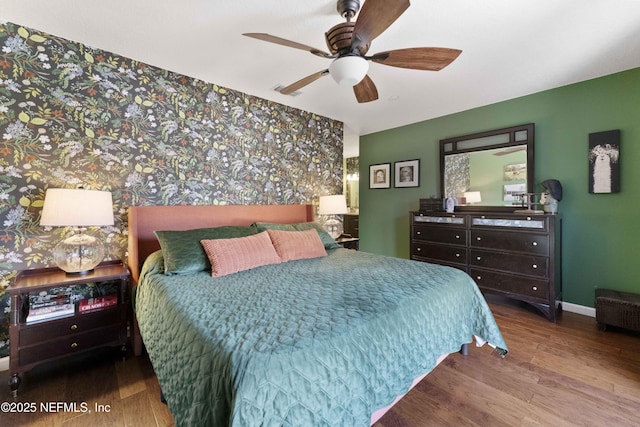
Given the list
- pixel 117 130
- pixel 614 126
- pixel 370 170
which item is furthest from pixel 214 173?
pixel 614 126

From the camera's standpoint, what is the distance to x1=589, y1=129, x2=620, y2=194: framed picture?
2.71m

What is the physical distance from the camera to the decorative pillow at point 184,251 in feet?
6.60

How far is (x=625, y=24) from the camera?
1991 millimetres

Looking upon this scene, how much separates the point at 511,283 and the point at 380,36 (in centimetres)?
282

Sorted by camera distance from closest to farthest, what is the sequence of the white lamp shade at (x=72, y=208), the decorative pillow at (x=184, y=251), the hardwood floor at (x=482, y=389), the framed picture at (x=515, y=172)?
the hardwood floor at (x=482, y=389), the white lamp shade at (x=72, y=208), the decorative pillow at (x=184, y=251), the framed picture at (x=515, y=172)

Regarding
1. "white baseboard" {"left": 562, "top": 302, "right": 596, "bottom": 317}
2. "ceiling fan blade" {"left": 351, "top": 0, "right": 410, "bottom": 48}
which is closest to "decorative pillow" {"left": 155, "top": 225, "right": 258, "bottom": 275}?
"ceiling fan blade" {"left": 351, "top": 0, "right": 410, "bottom": 48}

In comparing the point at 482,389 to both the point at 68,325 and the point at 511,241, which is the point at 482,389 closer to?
the point at 511,241

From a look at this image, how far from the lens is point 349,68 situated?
5.57 ft

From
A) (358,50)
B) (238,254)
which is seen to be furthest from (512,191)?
(238,254)

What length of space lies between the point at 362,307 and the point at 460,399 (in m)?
0.99

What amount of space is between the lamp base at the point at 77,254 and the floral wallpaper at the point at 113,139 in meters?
0.25

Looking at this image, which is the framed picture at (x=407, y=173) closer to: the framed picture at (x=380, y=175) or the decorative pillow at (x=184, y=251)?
the framed picture at (x=380, y=175)

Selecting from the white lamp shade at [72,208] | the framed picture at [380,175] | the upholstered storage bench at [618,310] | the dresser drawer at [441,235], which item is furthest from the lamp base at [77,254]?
the upholstered storage bench at [618,310]

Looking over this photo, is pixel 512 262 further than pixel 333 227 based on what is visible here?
No
